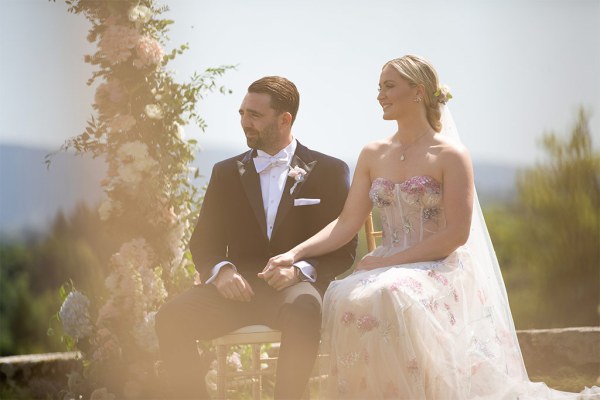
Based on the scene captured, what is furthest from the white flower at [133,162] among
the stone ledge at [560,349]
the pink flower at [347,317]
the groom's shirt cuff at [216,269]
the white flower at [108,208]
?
the stone ledge at [560,349]

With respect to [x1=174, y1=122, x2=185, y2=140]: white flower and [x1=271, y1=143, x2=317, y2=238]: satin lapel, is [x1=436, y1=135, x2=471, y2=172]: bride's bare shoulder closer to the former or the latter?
[x1=271, y1=143, x2=317, y2=238]: satin lapel

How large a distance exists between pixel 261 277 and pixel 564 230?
3.95 m

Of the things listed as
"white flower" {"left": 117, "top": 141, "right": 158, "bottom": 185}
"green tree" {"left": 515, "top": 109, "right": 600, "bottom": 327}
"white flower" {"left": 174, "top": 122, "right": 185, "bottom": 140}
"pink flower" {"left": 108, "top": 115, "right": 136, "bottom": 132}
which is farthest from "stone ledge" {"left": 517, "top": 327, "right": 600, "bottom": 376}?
"pink flower" {"left": 108, "top": 115, "right": 136, "bottom": 132}

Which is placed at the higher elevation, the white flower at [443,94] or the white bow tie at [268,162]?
the white flower at [443,94]

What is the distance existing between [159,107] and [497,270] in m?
1.96

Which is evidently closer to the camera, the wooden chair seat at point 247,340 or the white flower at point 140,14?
the wooden chair seat at point 247,340

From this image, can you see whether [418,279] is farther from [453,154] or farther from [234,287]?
[234,287]

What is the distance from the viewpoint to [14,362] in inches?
193

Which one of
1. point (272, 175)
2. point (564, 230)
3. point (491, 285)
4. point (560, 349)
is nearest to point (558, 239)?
point (564, 230)

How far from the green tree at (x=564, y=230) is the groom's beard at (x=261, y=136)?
359 centimetres

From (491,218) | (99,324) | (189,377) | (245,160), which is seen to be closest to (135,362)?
(99,324)

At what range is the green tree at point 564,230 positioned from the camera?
21.6 ft

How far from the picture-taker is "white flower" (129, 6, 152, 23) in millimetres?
4207

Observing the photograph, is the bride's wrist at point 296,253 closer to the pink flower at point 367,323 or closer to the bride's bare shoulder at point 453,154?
the pink flower at point 367,323
